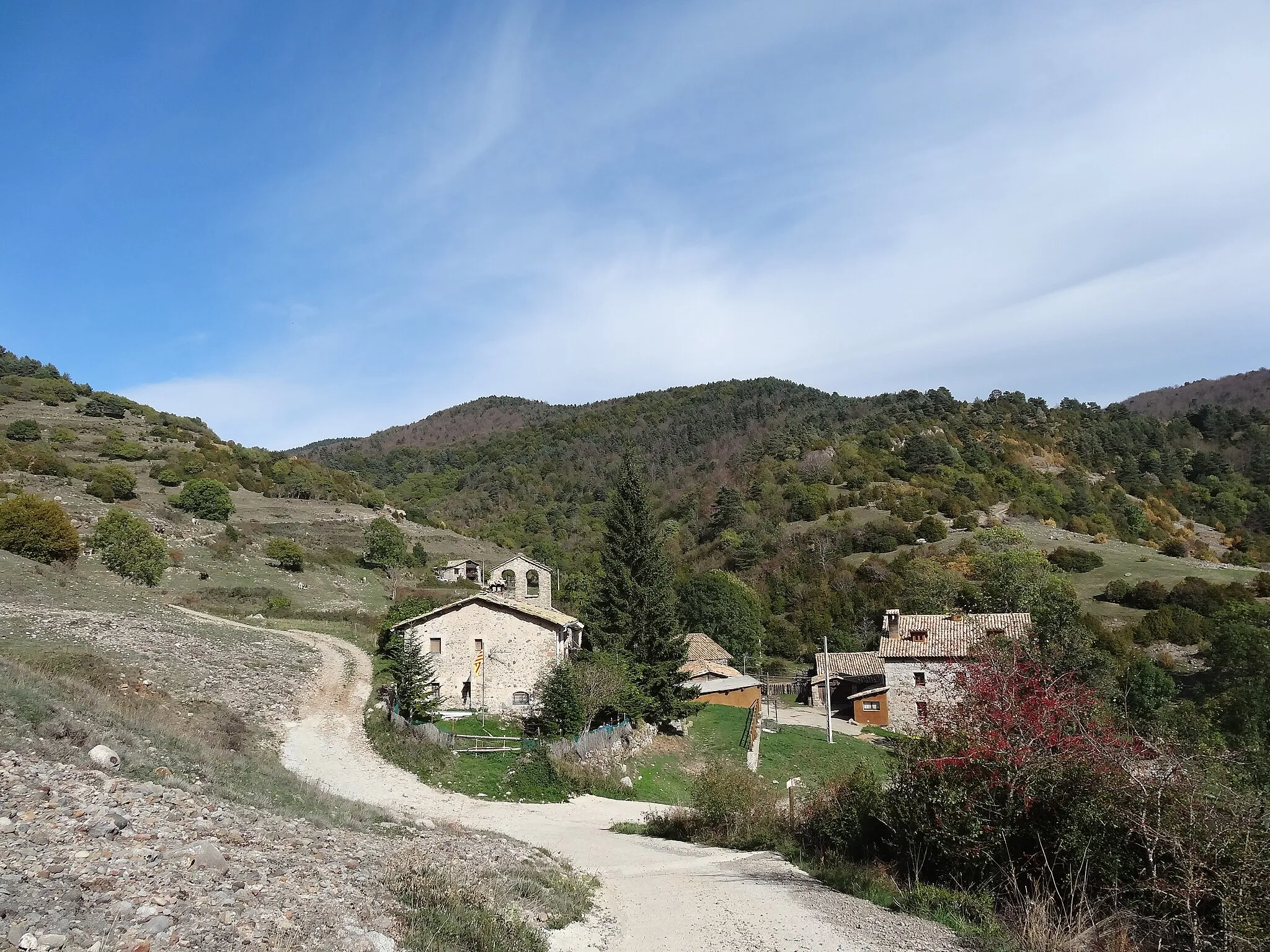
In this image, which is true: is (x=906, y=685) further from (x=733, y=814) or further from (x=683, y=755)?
(x=733, y=814)

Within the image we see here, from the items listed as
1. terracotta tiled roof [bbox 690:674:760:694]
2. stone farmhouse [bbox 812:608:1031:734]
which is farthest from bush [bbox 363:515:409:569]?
stone farmhouse [bbox 812:608:1031:734]

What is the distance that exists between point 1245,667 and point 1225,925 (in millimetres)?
44164

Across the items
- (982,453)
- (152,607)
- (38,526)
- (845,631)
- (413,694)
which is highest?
(982,453)

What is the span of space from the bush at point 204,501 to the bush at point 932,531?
263 feet

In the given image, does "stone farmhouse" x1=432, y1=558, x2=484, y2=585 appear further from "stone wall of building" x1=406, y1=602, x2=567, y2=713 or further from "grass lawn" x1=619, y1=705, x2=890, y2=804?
"stone wall of building" x1=406, y1=602, x2=567, y2=713

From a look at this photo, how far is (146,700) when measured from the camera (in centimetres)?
2064

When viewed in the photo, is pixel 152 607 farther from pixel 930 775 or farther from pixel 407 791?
pixel 930 775

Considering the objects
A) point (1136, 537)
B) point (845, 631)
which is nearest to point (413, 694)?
point (845, 631)

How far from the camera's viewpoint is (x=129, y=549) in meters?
44.8

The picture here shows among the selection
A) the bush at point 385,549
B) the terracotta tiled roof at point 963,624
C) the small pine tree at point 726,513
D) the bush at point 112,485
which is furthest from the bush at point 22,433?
the terracotta tiled roof at point 963,624

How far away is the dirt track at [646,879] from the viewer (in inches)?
379

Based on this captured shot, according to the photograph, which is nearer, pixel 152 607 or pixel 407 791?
pixel 407 791

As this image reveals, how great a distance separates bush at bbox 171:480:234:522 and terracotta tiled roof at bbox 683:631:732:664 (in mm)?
47384

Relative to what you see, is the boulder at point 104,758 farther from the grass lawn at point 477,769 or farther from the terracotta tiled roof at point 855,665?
the terracotta tiled roof at point 855,665
